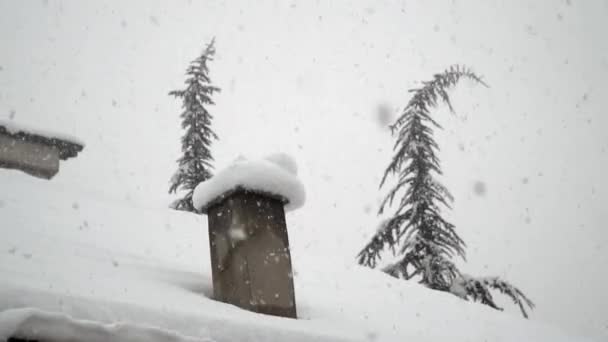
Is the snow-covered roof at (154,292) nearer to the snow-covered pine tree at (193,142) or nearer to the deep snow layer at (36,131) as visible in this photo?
the deep snow layer at (36,131)

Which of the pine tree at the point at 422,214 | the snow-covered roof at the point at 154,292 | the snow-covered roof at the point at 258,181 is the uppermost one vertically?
the pine tree at the point at 422,214

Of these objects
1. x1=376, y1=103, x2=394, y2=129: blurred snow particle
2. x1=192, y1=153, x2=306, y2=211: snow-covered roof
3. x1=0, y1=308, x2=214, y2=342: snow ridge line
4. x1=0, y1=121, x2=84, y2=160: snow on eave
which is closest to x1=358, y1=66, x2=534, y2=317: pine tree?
x1=376, y1=103, x2=394, y2=129: blurred snow particle

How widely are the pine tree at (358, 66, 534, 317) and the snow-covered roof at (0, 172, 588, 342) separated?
5.32m

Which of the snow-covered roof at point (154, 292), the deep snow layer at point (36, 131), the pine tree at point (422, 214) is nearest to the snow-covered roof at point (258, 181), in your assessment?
the snow-covered roof at point (154, 292)

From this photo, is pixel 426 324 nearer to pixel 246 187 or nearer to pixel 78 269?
pixel 246 187

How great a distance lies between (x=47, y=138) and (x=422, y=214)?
8.08 m

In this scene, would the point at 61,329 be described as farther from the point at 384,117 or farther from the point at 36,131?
the point at 384,117

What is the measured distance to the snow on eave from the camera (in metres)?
7.35

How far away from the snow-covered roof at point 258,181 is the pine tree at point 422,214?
8341 mm

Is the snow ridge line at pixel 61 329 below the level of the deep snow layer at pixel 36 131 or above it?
below

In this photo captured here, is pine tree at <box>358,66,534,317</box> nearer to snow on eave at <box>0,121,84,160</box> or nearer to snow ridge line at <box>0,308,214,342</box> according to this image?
snow on eave at <box>0,121,84,160</box>

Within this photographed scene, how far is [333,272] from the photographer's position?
619 centimetres

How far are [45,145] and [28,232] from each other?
456 cm

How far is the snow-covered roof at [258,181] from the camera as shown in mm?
3883
